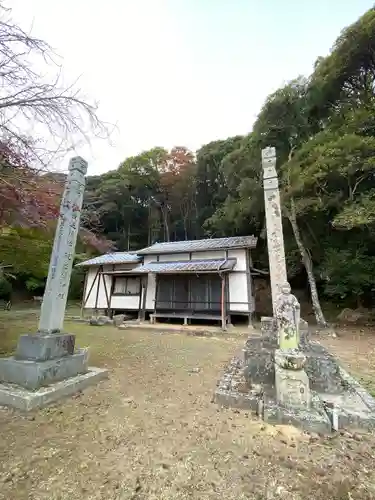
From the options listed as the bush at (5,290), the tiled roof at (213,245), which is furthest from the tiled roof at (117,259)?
the bush at (5,290)

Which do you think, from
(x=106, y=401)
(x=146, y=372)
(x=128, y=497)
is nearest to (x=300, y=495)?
(x=128, y=497)

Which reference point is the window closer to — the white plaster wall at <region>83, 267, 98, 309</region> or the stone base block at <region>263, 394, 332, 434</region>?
the white plaster wall at <region>83, 267, 98, 309</region>

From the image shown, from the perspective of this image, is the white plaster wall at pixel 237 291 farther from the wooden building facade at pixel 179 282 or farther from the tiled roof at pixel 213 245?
the tiled roof at pixel 213 245

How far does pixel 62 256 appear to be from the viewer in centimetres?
434

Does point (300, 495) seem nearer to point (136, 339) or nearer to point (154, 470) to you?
point (154, 470)

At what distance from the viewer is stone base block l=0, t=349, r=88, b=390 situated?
3486 mm

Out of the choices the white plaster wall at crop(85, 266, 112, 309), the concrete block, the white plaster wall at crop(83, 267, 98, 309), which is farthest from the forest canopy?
the white plaster wall at crop(83, 267, 98, 309)

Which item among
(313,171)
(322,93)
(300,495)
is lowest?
(300,495)

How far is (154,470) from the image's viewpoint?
83.8 inches

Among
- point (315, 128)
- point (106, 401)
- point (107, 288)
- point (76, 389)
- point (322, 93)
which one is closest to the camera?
point (106, 401)

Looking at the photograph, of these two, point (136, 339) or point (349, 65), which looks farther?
point (349, 65)

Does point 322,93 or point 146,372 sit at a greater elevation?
point 322,93

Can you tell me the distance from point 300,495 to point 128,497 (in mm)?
1299

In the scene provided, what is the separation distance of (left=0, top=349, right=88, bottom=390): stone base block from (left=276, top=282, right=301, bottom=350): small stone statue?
11.0ft
